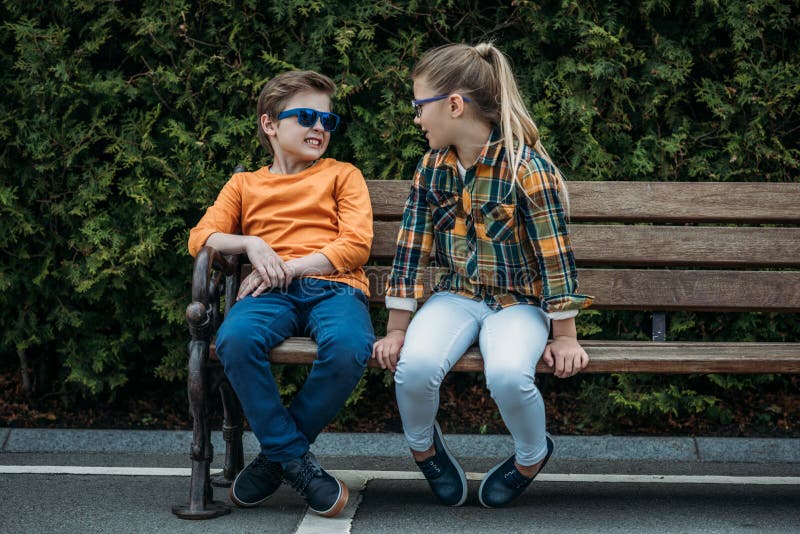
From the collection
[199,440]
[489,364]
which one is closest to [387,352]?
[489,364]

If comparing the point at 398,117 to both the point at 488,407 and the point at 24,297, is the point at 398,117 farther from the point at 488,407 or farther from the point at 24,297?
the point at 24,297

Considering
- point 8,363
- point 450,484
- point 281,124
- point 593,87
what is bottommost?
point 8,363

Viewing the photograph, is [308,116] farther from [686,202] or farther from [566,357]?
[686,202]

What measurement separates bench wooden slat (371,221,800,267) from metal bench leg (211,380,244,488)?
4.67 ft

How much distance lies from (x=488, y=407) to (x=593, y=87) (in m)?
1.61

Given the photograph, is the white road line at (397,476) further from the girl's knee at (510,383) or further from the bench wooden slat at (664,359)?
the girl's knee at (510,383)

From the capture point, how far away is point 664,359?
8.98ft

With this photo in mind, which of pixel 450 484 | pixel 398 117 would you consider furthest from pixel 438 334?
pixel 398 117

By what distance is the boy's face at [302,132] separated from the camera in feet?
10.6

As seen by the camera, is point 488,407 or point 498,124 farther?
point 488,407

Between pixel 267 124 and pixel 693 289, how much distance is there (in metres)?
1.75

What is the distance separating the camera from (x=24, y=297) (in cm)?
416

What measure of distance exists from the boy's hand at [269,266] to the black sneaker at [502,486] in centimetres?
97

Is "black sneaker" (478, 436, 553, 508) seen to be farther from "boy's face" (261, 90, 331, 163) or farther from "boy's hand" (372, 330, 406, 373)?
"boy's face" (261, 90, 331, 163)
